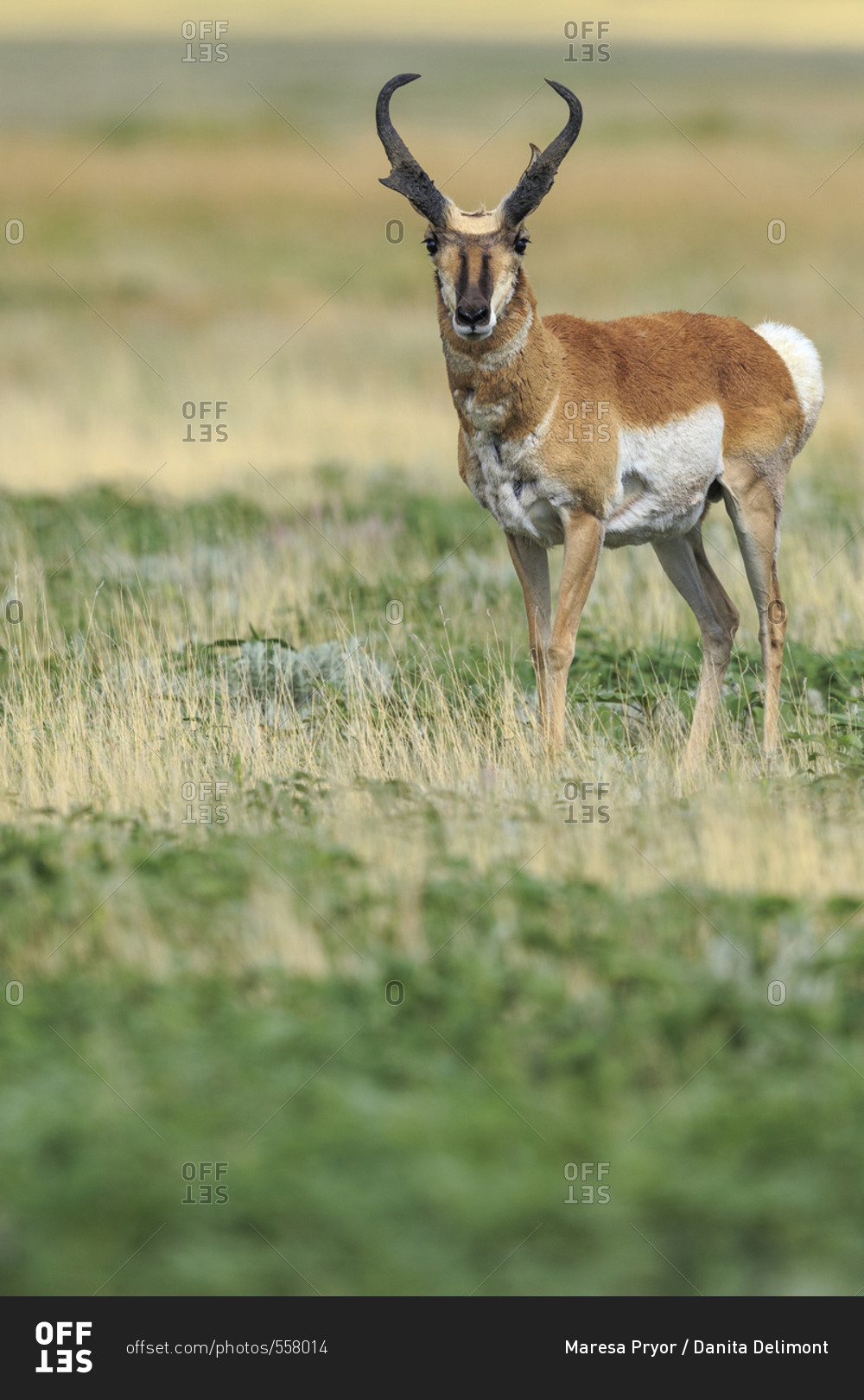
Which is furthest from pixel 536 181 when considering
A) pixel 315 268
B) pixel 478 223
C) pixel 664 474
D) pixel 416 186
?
pixel 315 268

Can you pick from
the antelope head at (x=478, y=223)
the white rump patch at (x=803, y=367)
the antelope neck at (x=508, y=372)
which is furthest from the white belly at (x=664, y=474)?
the antelope head at (x=478, y=223)

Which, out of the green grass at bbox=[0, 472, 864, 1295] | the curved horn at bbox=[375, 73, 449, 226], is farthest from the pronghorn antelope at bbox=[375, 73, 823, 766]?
the green grass at bbox=[0, 472, 864, 1295]

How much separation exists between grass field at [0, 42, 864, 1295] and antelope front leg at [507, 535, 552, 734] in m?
0.26

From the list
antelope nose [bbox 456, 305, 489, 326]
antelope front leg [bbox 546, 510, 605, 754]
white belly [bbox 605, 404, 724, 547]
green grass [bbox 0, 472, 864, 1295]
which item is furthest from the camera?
white belly [bbox 605, 404, 724, 547]

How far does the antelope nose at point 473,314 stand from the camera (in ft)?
24.2

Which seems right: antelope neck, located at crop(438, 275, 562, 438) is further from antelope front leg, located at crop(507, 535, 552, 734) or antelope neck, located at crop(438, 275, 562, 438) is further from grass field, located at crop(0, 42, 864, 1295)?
grass field, located at crop(0, 42, 864, 1295)


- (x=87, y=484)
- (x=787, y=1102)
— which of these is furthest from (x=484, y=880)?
(x=87, y=484)

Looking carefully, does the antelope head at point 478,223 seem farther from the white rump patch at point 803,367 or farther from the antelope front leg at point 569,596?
the white rump patch at point 803,367

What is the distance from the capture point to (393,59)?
16262cm

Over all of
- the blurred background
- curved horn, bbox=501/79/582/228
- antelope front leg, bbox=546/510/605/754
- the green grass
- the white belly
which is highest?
the blurred background

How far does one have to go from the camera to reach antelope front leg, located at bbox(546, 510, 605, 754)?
326 inches

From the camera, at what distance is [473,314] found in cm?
739
